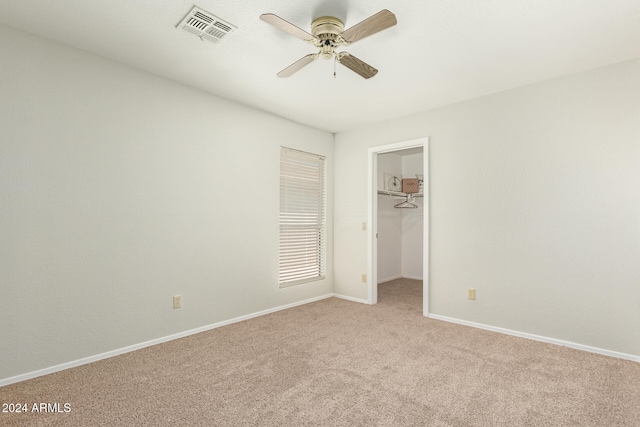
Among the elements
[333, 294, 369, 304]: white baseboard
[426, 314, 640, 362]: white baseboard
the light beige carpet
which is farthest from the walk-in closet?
the light beige carpet

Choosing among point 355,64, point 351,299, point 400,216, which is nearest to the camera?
point 355,64

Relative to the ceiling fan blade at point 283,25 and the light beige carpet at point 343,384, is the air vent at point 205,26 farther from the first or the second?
the light beige carpet at point 343,384

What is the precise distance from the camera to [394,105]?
3.76 meters

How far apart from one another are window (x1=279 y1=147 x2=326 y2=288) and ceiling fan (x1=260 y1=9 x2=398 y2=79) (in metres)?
2.04

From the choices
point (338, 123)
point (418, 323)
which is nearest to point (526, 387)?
point (418, 323)

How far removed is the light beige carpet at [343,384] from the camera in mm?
1867

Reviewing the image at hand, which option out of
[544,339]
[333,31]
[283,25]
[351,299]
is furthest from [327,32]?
[351,299]

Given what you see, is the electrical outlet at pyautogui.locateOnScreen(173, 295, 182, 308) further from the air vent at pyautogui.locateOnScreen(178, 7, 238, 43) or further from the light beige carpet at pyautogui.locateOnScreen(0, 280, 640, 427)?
the air vent at pyautogui.locateOnScreen(178, 7, 238, 43)

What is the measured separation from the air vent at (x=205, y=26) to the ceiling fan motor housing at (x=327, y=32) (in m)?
0.60

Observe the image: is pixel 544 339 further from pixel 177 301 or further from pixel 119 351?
pixel 119 351

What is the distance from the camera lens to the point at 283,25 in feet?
6.37

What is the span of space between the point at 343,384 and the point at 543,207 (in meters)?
2.53

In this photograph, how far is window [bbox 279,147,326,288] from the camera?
13.9ft

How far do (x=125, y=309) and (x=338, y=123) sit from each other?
3.30m
